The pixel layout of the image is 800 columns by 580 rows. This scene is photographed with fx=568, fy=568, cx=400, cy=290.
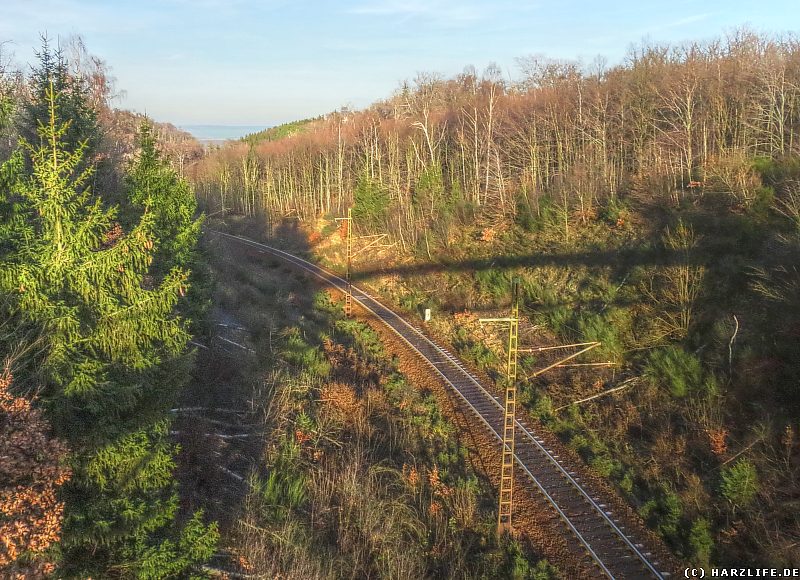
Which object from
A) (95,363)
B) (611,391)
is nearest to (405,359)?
(611,391)

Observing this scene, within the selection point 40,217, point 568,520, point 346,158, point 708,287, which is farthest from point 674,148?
point 346,158

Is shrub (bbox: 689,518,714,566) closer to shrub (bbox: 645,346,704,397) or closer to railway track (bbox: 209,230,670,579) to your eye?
railway track (bbox: 209,230,670,579)

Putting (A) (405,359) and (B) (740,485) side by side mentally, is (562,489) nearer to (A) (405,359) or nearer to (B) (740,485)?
(B) (740,485)

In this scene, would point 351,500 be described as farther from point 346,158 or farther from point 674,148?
point 346,158

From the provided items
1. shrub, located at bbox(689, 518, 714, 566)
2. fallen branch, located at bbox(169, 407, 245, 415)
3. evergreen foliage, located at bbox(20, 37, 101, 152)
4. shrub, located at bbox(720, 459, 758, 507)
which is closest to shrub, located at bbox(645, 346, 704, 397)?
shrub, located at bbox(720, 459, 758, 507)

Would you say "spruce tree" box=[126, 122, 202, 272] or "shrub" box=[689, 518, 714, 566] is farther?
"spruce tree" box=[126, 122, 202, 272]
